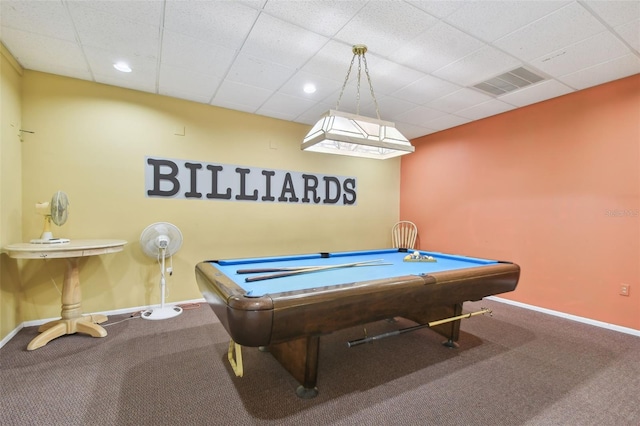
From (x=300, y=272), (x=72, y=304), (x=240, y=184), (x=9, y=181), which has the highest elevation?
(x=240, y=184)

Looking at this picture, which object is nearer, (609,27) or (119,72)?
(609,27)

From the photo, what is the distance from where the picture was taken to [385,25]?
219cm

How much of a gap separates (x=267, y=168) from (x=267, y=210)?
605 millimetres

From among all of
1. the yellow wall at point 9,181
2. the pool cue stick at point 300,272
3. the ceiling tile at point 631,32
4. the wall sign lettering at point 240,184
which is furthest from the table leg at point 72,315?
the ceiling tile at point 631,32

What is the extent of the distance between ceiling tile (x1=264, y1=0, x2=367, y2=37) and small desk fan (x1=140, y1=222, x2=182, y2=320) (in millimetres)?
2365

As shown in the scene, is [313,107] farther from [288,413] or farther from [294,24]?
[288,413]

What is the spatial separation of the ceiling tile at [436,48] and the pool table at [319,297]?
184 cm

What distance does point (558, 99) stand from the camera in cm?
345

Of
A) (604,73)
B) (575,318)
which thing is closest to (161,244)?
(575,318)

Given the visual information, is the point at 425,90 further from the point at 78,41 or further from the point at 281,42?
the point at 78,41

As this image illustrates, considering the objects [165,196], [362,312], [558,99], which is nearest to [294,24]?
[362,312]

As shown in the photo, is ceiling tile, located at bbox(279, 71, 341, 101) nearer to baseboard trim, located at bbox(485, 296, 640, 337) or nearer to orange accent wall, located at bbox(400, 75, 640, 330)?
orange accent wall, located at bbox(400, 75, 640, 330)

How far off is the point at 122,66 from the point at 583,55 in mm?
4239

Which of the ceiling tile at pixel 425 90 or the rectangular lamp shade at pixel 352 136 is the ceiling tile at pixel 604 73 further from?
the rectangular lamp shade at pixel 352 136
